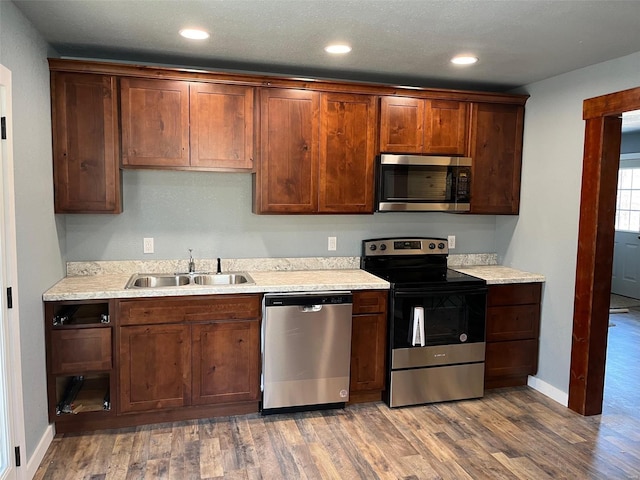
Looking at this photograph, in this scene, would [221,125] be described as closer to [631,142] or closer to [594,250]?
[594,250]

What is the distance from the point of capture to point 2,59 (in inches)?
88.4

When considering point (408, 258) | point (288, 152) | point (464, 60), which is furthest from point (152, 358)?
point (464, 60)

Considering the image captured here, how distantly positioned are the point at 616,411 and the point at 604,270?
1.04 meters

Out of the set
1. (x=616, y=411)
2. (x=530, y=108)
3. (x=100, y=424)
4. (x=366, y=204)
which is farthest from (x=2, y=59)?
(x=616, y=411)

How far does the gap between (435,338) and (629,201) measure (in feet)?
18.6

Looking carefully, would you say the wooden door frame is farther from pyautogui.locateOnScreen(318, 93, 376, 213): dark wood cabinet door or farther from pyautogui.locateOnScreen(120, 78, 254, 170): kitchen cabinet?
pyautogui.locateOnScreen(120, 78, 254, 170): kitchen cabinet

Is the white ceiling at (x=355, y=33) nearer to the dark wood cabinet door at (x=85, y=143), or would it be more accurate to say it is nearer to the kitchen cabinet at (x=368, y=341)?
the dark wood cabinet door at (x=85, y=143)

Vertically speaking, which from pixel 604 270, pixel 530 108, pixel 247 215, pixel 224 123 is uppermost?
pixel 530 108

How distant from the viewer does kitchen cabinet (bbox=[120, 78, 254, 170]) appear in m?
3.25

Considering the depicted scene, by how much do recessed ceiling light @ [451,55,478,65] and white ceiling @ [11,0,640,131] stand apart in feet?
0.19

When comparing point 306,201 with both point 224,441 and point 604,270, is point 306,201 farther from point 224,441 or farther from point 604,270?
point 604,270

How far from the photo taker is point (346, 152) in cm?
364

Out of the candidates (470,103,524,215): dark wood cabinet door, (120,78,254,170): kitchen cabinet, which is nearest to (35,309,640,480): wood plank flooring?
(470,103,524,215): dark wood cabinet door

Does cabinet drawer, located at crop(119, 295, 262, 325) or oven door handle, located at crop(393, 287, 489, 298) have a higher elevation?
oven door handle, located at crop(393, 287, 489, 298)
